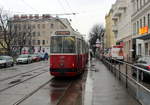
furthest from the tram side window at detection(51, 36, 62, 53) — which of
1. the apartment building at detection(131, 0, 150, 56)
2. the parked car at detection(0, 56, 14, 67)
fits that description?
the apartment building at detection(131, 0, 150, 56)

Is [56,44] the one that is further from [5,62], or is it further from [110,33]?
[110,33]

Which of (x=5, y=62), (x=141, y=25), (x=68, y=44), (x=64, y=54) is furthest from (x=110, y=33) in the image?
(x=64, y=54)

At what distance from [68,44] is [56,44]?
A: 706 mm

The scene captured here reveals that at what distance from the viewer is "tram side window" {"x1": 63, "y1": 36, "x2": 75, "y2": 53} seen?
1655 cm

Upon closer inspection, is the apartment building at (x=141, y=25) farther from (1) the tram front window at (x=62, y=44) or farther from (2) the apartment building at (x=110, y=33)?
(2) the apartment building at (x=110, y=33)

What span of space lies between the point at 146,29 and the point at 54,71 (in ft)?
90.3

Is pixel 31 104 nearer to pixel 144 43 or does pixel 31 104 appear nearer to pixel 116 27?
pixel 144 43

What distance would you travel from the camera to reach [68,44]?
16.7 m

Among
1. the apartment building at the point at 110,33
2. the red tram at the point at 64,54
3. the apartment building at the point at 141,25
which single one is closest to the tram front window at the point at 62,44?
the red tram at the point at 64,54

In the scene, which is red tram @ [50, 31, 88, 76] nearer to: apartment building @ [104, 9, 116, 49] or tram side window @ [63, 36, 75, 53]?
tram side window @ [63, 36, 75, 53]

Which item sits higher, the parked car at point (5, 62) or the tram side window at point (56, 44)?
the tram side window at point (56, 44)

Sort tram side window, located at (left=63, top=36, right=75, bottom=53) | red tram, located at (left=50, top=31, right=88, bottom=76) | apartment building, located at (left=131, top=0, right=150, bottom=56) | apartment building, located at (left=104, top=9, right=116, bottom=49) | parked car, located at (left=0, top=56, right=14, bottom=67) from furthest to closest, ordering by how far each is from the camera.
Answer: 1. apartment building, located at (left=104, top=9, right=116, bottom=49)
2. apartment building, located at (left=131, top=0, right=150, bottom=56)
3. parked car, located at (left=0, top=56, right=14, bottom=67)
4. tram side window, located at (left=63, top=36, right=75, bottom=53)
5. red tram, located at (left=50, top=31, right=88, bottom=76)

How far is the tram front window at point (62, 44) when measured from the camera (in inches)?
653

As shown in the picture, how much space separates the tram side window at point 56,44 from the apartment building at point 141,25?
78.5 ft
